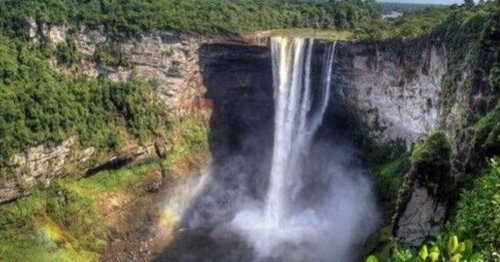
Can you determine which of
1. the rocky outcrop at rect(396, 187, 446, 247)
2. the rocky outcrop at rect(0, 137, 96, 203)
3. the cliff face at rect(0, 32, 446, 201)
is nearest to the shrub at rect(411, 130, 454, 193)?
the rocky outcrop at rect(396, 187, 446, 247)

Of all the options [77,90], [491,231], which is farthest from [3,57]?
[491,231]

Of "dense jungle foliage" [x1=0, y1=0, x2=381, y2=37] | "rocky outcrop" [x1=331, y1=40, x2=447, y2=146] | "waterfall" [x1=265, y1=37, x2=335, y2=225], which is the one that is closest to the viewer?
"rocky outcrop" [x1=331, y1=40, x2=447, y2=146]

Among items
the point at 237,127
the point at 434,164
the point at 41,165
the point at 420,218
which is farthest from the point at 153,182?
the point at 434,164

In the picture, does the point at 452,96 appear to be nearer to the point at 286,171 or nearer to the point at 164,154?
the point at 286,171

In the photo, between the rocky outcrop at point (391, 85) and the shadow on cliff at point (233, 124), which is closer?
the rocky outcrop at point (391, 85)

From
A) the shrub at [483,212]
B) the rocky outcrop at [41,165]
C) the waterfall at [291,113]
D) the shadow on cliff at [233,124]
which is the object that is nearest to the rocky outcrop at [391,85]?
the waterfall at [291,113]

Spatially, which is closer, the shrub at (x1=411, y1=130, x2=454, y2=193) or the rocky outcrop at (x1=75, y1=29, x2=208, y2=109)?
the shrub at (x1=411, y1=130, x2=454, y2=193)

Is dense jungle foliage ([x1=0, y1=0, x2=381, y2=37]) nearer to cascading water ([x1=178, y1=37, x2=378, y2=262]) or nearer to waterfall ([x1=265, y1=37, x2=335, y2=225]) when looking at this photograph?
waterfall ([x1=265, y1=37, x2=335, y2=225])

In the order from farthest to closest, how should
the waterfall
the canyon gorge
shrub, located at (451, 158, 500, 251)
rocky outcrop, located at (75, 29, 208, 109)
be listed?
the waterfall < rocky outcrop, located at (75, 29, 208, 109) < the canyon gorge < shrub, located at (451, 158, 500, 251)

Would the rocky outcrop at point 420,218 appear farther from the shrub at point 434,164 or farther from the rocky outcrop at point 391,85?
the rocky outcrop at point 391,85
